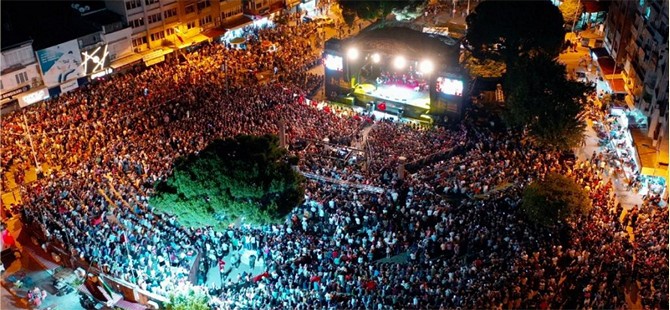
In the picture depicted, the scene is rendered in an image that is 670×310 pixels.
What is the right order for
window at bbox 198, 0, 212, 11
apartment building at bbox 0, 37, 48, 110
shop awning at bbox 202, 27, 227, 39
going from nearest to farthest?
apartment building at bbox 0, 37, 48, 110
window at bbox 198, 0, 212, 11
shop awning at bbox 202, 27, 227, 39

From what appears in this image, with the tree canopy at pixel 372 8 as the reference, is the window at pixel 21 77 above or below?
below

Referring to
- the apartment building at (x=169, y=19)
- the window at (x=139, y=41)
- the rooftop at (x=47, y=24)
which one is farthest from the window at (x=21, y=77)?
the window at (x=139, y=41)

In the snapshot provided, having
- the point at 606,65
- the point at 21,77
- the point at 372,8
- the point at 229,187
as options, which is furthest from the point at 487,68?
the point at 21,77

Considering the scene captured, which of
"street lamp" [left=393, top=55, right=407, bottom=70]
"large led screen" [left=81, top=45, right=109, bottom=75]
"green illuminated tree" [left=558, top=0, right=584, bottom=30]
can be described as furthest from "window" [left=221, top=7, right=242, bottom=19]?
"green illuminated tree" [left=558, top=0, right=584, bottom=30]

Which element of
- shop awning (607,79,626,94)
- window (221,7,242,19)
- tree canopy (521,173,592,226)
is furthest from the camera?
window (221,7,242,19)

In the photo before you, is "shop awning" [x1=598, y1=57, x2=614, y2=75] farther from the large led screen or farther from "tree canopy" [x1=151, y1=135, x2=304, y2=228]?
the large led screen

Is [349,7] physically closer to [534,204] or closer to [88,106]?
[88,106]

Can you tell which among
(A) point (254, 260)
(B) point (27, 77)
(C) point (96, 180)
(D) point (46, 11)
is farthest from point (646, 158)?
(D) point (46, 11)

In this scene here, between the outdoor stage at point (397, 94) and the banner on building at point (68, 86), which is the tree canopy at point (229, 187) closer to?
the outdoor stage at point (397, 94)
